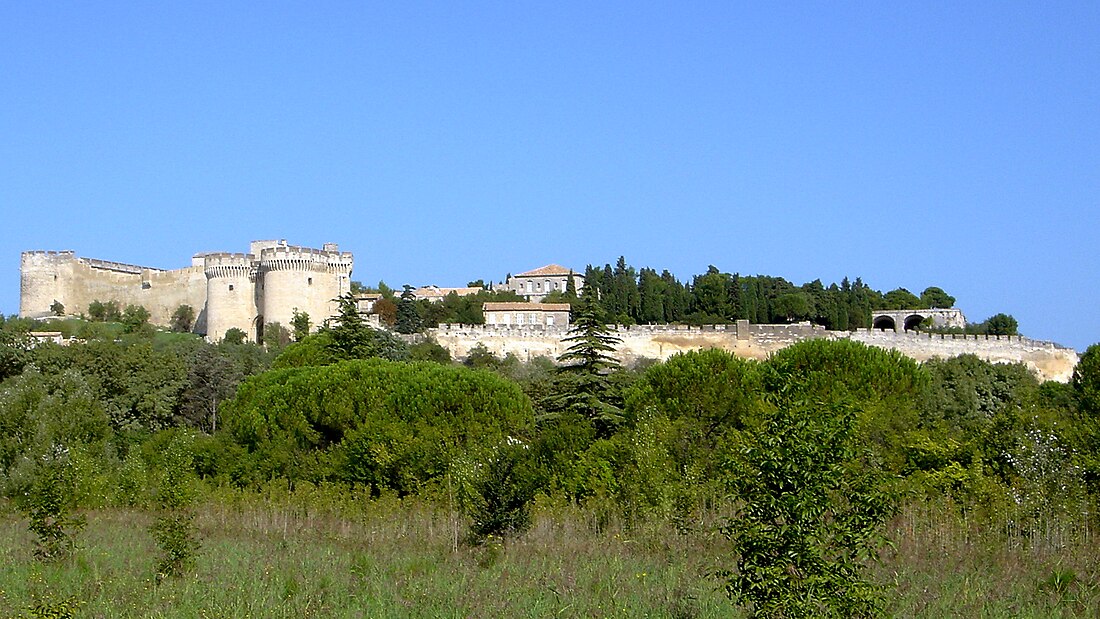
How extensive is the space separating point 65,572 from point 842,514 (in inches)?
286

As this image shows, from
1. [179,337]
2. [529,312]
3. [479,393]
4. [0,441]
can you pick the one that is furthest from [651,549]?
[529,312]

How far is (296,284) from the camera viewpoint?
49.0m

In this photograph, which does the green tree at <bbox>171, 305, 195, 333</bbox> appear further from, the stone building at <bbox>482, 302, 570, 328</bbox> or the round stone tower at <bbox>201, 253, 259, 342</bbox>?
the stone building at <bbox>482, 302, 570, 328</bbox>

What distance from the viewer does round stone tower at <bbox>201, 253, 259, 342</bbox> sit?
51.0 meters

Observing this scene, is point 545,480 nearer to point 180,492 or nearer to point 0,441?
point 180,492

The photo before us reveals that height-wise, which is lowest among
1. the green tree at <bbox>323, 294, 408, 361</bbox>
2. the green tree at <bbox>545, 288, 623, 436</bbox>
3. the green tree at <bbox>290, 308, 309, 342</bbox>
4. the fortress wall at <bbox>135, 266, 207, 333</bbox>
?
the green tree at <bbox>545, 288, 623, 436</bbox>

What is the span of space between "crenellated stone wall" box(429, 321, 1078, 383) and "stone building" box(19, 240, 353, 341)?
16.6 feet

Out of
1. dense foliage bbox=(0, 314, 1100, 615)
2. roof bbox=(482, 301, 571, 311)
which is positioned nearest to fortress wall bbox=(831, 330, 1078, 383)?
roof bbox=(482, 301, 571, 311)

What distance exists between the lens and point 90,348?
3438cm

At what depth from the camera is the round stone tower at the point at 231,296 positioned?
51.0 m

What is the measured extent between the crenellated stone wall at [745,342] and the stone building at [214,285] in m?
5.07

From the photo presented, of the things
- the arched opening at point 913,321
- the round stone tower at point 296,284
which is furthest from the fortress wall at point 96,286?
the arched opening at point 913,321

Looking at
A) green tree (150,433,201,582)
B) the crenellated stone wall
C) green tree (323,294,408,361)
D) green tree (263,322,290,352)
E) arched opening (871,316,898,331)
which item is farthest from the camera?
arched opening (871,316,898,331)

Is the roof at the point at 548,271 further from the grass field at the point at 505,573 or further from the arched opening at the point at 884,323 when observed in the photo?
the grass field at the point at 505,573
